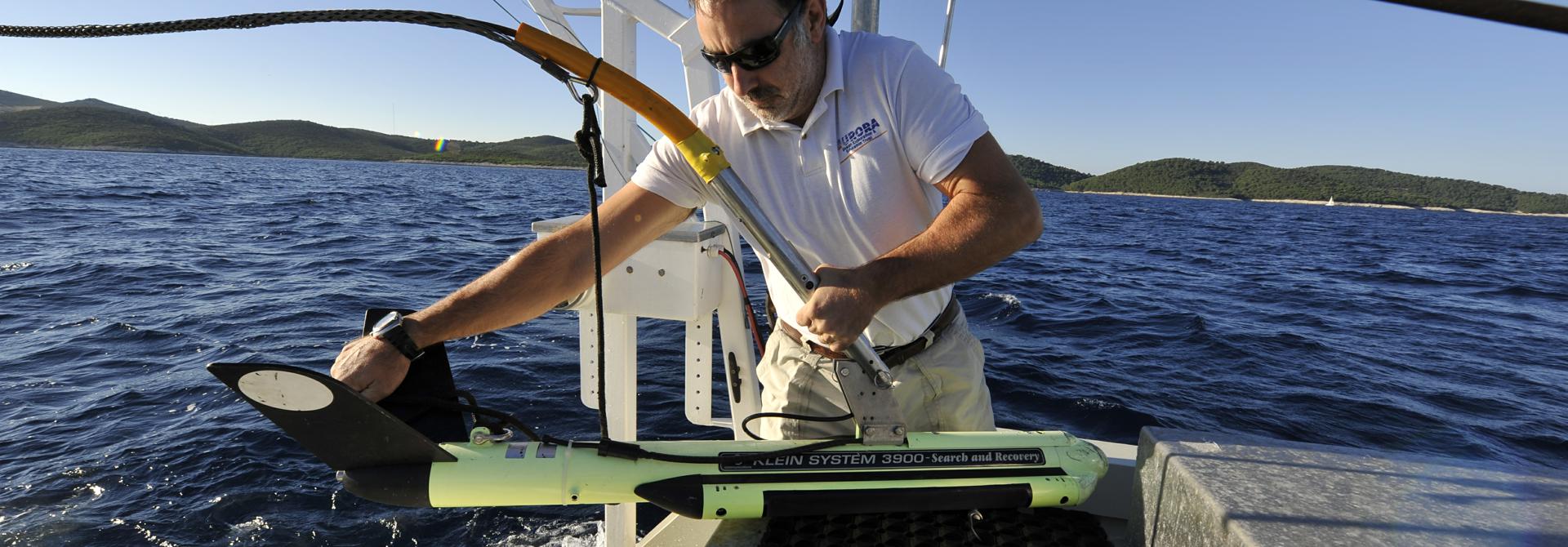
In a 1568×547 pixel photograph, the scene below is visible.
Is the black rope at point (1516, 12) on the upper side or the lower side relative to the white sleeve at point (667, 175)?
upper

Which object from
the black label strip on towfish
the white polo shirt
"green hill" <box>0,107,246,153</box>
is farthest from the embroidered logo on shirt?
"green hill" <box>0,107,246,153</box>

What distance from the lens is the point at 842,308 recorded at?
4.94 ft

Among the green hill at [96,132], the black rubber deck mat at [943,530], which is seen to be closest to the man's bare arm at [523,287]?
the black rubber deck mat at [943,530]

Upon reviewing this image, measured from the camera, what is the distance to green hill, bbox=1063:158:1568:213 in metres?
106

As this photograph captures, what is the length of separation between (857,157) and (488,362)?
6.49m

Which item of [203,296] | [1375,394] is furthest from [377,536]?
[1375,394]

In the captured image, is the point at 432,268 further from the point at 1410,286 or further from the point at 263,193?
the point at 263,193

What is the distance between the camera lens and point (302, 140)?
161 meters

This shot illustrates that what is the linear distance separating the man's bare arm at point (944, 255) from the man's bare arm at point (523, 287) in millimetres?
710

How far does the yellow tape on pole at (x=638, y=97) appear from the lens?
156 centimetres

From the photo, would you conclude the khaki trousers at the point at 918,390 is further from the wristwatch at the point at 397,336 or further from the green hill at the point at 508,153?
the green hill at the point at 508,153

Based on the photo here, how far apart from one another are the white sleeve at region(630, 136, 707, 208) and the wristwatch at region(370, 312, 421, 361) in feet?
2.29

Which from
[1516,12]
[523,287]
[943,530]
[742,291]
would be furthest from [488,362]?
[1516,12]

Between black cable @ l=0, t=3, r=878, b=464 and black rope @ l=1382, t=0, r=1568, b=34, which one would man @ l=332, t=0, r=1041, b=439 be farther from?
black rope @ l=1382, t=0, r=1568, b=34
